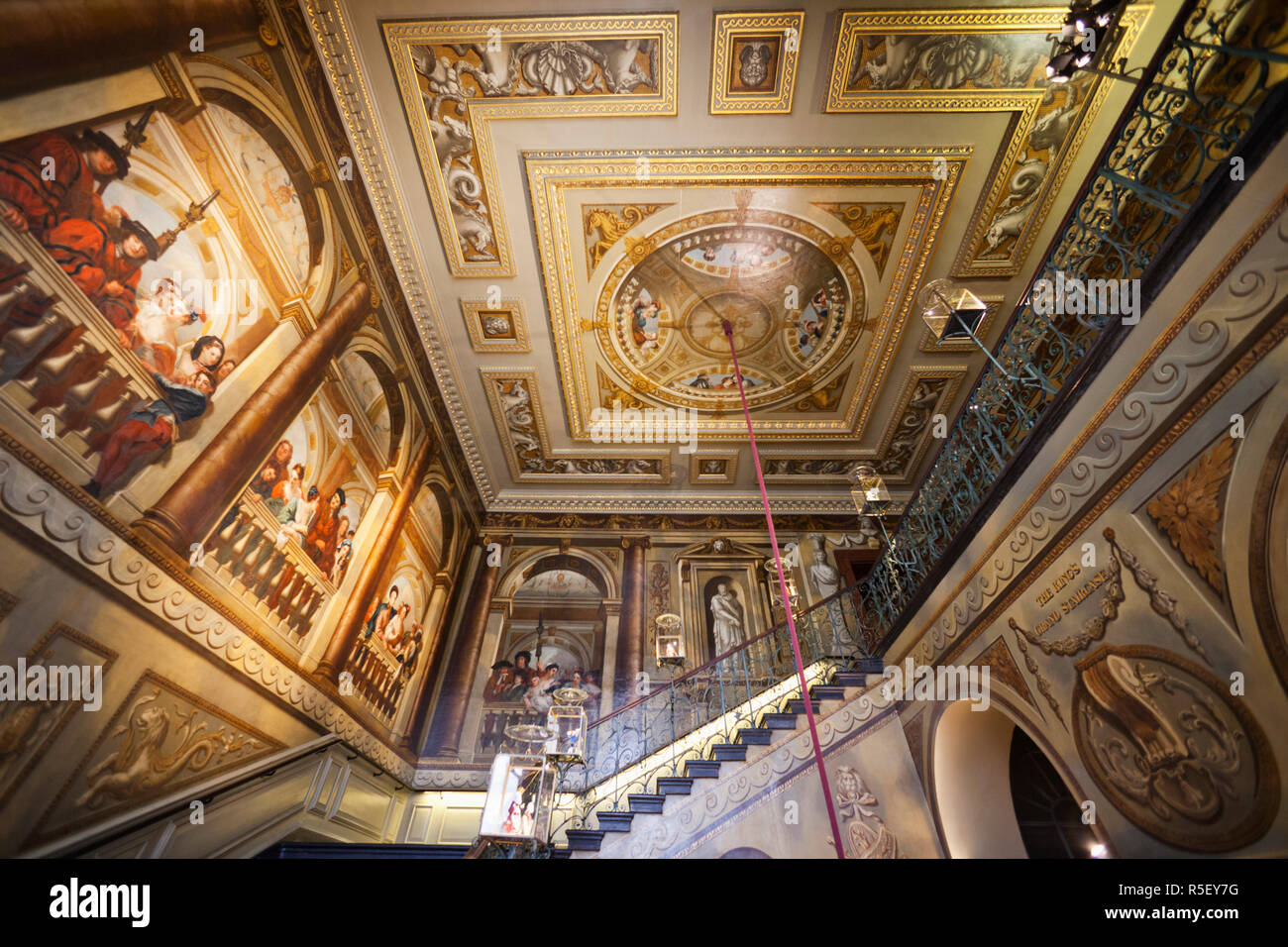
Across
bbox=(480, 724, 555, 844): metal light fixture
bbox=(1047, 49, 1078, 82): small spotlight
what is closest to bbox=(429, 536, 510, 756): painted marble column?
bbox=(480, 724, 555, 844): metal light fixture

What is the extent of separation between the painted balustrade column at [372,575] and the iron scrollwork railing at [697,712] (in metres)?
2.54

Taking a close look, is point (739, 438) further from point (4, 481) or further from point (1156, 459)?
point (4, 481)

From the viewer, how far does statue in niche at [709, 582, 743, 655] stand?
7.99m

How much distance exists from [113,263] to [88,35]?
1.10m

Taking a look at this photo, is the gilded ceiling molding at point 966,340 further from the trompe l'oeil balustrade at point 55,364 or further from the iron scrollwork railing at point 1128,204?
the trompe l'oeil balustrade at point 55,364

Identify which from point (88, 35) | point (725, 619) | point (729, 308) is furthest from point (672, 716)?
point (88, 35)

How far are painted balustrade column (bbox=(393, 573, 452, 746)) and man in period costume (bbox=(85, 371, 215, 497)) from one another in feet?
14.8

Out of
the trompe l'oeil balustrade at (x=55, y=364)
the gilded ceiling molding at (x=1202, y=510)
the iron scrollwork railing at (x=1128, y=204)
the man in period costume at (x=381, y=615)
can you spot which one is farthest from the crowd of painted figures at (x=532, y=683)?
the gilded ceiling molding at (x=1202, y=510)

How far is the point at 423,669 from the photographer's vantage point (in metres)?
7.08

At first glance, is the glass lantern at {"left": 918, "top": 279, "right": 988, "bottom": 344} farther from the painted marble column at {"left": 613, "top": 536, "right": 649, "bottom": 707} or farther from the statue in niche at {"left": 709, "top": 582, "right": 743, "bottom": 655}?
the painted marble column at {"left": 613, "top": 536, "right": 649, "bottom": 707}

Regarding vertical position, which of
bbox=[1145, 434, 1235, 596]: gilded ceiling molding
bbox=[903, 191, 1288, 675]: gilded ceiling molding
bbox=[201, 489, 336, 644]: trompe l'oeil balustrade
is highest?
bbox=[201, 489, 336, 644]: trompe l'oeil balustrade

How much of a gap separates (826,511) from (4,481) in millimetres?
9368

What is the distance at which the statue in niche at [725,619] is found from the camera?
799 centimetres
